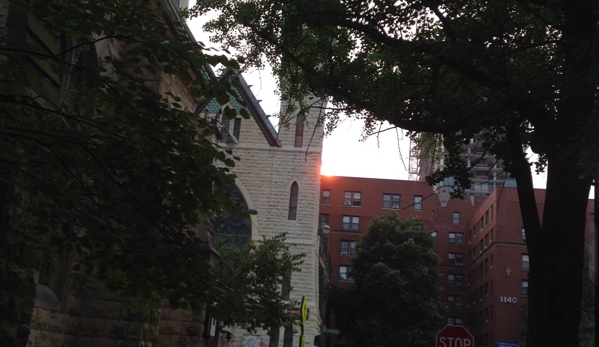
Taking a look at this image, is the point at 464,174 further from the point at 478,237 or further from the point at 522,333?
the point at 478,237

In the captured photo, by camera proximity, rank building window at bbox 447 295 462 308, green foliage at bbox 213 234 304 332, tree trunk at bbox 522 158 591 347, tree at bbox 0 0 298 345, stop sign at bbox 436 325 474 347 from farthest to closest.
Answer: building window at bbox 447 295 462 308, green foliage at bbox 213 234 304 332, stop sign at bbox 436 325 474 347, tree trunk at bbox 522 158 591 347, tree at bbox 0 0 298 345

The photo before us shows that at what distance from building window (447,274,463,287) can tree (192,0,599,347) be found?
229 ft

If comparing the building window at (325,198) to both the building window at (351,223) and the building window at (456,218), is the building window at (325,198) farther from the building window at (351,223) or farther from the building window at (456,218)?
the building window at (456,218)

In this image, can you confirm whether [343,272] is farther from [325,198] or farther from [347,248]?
[325,198]

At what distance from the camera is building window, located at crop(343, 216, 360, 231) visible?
80.8 meters

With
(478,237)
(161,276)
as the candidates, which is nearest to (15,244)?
(161,276)

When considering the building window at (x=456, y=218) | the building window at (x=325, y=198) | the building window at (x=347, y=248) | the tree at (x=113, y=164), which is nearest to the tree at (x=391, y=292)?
the building window at (x=347, y=248)

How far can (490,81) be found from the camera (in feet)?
34.8

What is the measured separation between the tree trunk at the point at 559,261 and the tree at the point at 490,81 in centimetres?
1

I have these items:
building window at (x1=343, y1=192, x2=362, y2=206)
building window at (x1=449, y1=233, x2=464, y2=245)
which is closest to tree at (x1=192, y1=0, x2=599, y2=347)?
building window at (x1=343, y1=192, x2=362, y2=206)

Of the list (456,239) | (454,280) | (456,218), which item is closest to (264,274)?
(454,280)

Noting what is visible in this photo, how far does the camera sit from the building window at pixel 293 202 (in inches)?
1700

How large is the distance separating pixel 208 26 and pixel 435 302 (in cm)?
4322

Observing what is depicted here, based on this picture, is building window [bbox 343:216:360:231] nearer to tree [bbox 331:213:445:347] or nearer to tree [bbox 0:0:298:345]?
→ tree [bbox 331:213:445:347]
